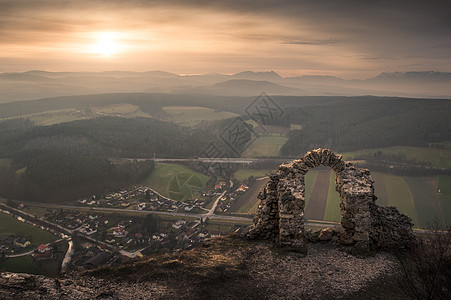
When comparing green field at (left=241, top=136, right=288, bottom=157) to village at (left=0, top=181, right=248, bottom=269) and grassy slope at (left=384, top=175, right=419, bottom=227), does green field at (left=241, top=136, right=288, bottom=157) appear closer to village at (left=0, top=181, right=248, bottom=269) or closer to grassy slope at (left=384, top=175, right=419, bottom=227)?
village at (left=0, top=181, right=248, bottom=269)

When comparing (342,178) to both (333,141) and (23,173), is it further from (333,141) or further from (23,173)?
(333,141)

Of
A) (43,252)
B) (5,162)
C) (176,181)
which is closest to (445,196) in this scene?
(176,181)

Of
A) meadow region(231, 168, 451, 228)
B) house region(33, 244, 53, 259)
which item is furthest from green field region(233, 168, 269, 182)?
house region(33, 244, 53, 259)

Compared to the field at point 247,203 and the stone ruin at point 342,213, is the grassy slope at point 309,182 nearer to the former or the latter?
the field at point 247,203

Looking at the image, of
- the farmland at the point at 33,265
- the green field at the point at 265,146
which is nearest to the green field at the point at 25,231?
the farmland at the point at 33,265

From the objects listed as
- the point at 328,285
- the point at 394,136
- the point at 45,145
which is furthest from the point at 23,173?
the point at 394,136
